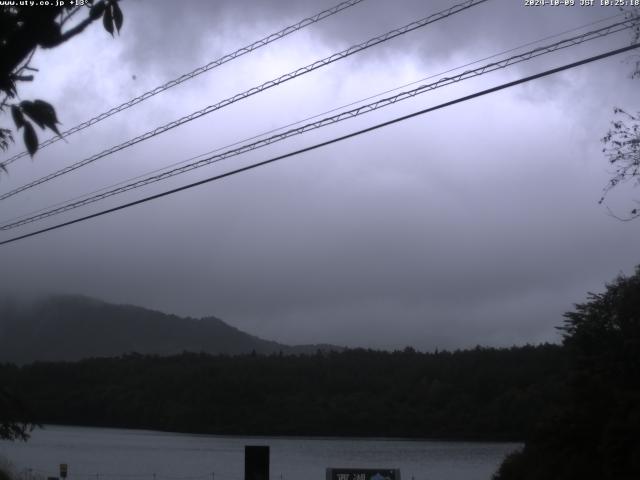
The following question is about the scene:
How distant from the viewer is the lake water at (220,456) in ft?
158

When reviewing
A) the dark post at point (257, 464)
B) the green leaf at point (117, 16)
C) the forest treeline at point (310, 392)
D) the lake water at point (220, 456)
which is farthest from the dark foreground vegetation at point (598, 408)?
the forest treeline at point (310, 392)

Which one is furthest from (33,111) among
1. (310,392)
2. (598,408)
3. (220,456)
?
(310,392)

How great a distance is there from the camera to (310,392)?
75.3m

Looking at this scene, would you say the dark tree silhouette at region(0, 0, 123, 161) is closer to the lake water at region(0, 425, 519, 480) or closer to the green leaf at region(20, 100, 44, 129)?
the green leaf at region(20, 100, 44, 129)

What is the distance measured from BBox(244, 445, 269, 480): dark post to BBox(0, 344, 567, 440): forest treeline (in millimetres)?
33866

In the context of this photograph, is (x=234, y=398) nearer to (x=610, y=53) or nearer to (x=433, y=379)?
(x=433, y=379)

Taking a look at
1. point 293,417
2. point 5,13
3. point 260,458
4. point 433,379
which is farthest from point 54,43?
point 293,417

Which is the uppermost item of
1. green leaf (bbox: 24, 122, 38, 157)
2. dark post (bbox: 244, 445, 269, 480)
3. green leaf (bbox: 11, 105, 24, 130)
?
green leaf (bbox: 11, 105, 24, 130)

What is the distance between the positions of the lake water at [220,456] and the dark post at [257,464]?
71.2 feet

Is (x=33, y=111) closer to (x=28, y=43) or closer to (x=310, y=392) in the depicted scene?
(x=28, y=43)

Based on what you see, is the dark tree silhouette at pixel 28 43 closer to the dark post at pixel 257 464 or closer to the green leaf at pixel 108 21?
the green leaf at pixel 108 21

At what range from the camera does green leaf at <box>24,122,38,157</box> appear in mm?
4809

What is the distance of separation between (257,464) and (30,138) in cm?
1161

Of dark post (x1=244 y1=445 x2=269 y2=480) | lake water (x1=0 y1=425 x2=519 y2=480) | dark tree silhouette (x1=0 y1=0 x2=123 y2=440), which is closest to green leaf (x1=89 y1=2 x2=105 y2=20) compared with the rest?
dark tree silhouette (x1=0 y1=0 x2=123 y2=440)
